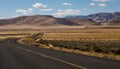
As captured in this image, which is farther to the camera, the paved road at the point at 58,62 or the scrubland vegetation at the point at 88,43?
the scrubland vegetation at the point at 88,43

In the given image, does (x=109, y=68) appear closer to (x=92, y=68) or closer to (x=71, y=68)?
(x=92, y=68)

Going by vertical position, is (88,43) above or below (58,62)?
below

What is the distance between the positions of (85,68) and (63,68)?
997 mm

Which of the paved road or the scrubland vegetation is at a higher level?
the paved road

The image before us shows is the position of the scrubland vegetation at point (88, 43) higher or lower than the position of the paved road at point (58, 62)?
lower

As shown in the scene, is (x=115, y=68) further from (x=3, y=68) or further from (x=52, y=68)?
(x=3, y=68)

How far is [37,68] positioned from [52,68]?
79 cm

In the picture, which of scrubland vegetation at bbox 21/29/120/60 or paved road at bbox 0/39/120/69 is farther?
scrubland vegetation at bbox 21/29/120/60

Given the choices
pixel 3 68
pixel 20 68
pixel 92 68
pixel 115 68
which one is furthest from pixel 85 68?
pixel 3 68

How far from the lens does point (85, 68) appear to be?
12977mm

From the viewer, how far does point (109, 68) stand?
42.2 feet

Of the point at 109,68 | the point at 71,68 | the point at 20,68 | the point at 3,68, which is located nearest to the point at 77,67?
the point at 71,68

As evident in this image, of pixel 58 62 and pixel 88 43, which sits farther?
pixel 88 43

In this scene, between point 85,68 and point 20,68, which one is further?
point 20,68
